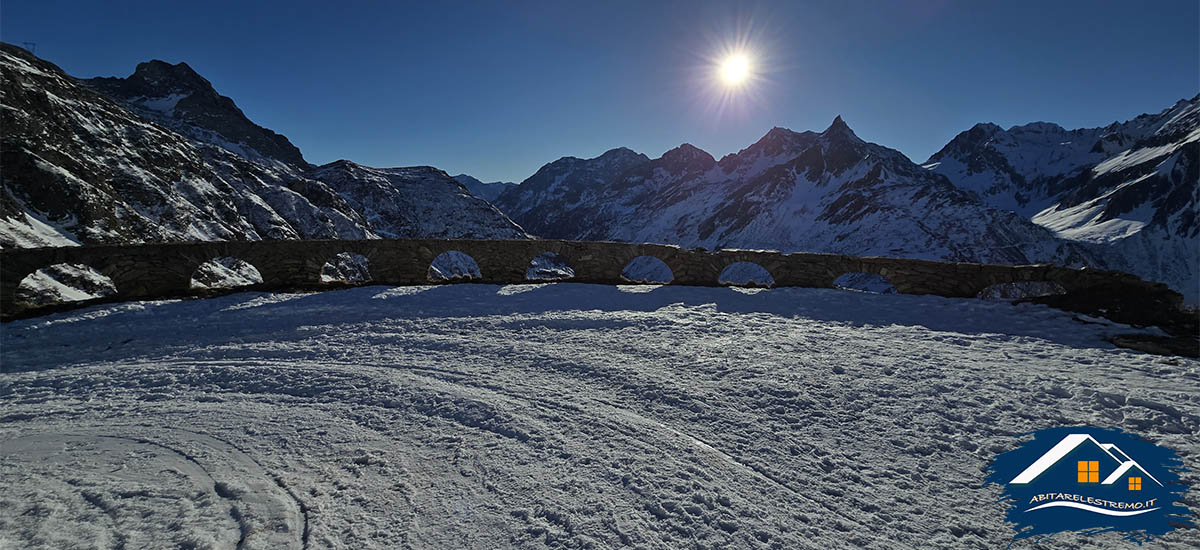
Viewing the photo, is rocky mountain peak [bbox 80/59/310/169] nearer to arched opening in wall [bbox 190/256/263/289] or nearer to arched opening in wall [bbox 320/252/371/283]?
arched opening in wall [bbox 320/252/371/283]

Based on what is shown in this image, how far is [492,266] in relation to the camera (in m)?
18.5

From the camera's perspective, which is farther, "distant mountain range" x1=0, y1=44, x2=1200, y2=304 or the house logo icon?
"distant mountain range" x1=0, y1=44, x2=1200, y2=304

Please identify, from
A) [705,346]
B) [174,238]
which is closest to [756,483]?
[705,346]

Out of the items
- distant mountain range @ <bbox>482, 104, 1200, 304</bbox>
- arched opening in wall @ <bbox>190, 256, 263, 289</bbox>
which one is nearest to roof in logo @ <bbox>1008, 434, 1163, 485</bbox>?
arched opening in wall @ <bbox>190, 256, 263, 289</bbox>

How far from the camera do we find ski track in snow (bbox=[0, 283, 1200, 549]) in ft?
11.8

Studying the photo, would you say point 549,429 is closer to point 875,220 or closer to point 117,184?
point 117,184

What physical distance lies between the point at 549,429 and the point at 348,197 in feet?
431

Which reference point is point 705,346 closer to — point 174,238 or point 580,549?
point 580,549

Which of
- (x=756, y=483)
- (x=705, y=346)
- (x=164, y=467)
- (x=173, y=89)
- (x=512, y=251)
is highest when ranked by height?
(x=173, y=89)

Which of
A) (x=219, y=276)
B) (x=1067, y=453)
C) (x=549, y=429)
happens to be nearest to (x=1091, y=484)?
(x=1067, y=453)

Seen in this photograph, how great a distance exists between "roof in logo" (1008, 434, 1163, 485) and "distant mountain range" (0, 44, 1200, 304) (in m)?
53.9

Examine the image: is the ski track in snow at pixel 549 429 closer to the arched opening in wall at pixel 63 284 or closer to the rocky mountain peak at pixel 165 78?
the arched opening in wall at pixel 63 284

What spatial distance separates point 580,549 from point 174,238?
216 feet

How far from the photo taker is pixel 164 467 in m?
4.35
